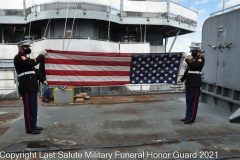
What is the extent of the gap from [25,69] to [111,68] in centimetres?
269

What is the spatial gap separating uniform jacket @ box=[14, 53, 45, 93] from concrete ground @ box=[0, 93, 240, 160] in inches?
34.1

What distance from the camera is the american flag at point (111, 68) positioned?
5.67 m

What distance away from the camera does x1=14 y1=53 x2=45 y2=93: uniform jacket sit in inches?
142

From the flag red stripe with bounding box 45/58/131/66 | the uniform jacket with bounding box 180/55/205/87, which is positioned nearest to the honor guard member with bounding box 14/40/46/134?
A: the flag red stripe with bounding box 45/58/131/66

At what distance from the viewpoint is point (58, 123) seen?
4.36 meters

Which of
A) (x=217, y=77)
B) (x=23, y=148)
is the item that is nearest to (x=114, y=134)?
(x=23, y=148)

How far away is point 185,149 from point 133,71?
331cm

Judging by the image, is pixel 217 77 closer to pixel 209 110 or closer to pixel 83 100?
pixel 209 110

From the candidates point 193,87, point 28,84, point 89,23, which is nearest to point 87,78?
point 28,84

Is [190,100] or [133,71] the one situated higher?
[133,71]

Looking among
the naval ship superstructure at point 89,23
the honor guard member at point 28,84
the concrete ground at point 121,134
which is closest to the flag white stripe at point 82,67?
the concrete ground at point 121,134

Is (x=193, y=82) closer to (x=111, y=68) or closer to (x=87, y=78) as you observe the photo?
(x=111, y=68)

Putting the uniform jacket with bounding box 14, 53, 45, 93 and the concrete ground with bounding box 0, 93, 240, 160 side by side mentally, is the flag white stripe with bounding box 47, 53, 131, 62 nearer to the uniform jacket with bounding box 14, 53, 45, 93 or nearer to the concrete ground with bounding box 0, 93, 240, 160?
the concrete ground with bounding box 0, 93, 240, 160

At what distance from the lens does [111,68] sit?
5961 millimetres
